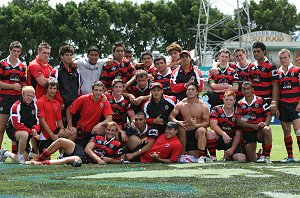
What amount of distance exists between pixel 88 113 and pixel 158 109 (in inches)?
41.2

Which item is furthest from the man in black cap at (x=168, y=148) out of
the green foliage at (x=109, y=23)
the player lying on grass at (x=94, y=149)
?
the green foliage at (x=109, y=23)

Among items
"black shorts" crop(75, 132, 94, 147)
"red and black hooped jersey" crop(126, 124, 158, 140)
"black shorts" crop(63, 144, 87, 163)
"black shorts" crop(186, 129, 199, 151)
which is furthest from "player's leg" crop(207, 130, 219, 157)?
"black shorts" crop(63, 144, 87, 163)

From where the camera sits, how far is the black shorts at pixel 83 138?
9516mm

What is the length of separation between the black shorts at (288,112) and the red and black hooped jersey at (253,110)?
0.32m

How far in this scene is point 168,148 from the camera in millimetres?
9312

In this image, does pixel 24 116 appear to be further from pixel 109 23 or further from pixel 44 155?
pixel 109 23

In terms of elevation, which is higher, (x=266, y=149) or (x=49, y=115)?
(x=49, y=115)

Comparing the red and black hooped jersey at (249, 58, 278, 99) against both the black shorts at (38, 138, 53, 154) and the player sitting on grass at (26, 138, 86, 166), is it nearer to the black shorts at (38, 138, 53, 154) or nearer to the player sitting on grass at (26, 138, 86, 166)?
the player sitting on grass at (26, 138, 86, 166)

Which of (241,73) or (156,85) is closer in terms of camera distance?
(156,85)

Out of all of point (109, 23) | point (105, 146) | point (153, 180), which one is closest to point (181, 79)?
point (105, 146)

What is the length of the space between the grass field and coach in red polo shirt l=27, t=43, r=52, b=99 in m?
1.48

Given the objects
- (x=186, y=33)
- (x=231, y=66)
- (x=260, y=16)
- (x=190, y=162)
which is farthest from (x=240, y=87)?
(x=260, y=16)

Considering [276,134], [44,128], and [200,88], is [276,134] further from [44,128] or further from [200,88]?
[44,128]

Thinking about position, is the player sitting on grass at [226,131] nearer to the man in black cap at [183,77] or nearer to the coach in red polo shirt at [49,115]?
the man in black cap at [183,77]
